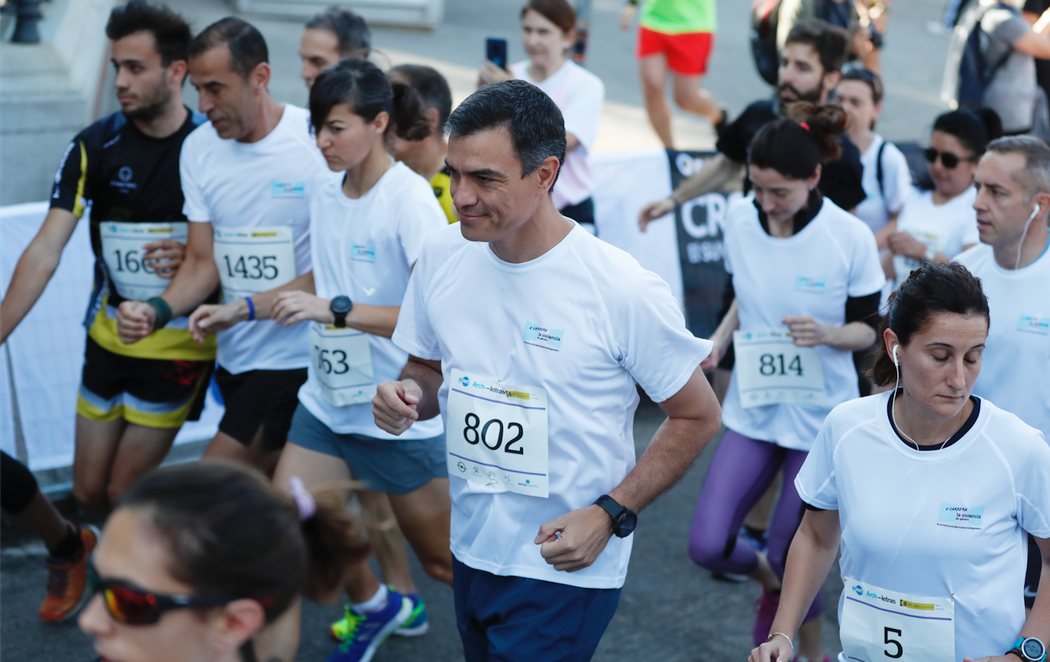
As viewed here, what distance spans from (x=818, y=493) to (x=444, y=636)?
6.97 ft

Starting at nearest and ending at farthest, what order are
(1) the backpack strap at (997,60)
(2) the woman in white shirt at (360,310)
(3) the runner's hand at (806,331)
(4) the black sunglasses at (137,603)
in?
(4) the black sunglasses at (137,603) < (2) the woman in white shirt at (360,310) < (3) the runner's hand at (806,331) < (1) the backpack strap at (997,60)

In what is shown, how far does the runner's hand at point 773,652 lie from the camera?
3109mm

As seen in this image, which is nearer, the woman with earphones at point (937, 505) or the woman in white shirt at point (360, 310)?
the woman with earphones at point (937, 505)

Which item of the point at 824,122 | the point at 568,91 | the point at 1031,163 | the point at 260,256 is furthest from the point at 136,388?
the point at 1031,163

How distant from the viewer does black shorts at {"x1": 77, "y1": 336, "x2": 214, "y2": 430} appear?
16.7ft

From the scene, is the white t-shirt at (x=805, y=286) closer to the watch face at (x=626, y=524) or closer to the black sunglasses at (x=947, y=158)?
the black sunglasses at (x=947, y=158)

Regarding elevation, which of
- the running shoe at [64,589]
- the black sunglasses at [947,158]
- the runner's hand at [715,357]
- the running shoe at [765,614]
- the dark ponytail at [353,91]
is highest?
the dark ponytail at [353,91]

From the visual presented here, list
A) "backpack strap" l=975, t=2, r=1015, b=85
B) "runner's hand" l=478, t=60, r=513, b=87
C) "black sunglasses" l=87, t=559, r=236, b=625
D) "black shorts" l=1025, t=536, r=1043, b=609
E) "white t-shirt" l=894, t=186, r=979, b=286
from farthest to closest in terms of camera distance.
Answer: "backpack strap" l=975, t=2, r=1015, b=85 → "runner's hand" l=478, t=60, r=513, b=87 → "white t-shirt" l=894, t=186, r=979, b=286 → "black shorts" l=1025, t=536, r=1043, b=609 → "black sunglasses" l=87, t=559, r=236, b=625

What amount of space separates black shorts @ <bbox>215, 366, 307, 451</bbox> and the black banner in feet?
11.2

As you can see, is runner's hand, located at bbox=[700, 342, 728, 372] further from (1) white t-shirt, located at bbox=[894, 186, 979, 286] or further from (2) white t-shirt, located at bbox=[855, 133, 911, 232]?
(2) white t-shirt, located at bbox=[855, 133, 911, 232]

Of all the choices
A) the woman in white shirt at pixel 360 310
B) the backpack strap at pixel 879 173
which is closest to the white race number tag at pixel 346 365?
the woman in white shirt at pixel 360 310

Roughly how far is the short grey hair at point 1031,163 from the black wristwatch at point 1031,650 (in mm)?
1633

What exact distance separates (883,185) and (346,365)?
3.02m

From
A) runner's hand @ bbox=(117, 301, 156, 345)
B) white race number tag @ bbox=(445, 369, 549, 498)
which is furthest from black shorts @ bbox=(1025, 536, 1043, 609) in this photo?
runner's hand @ bbox=(117, 301, 156, 345)
